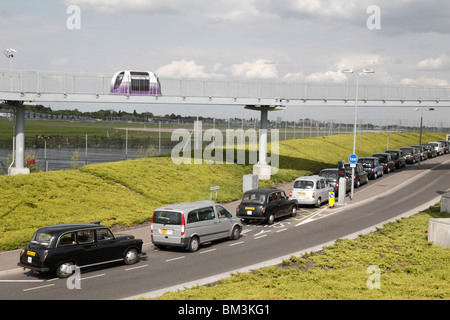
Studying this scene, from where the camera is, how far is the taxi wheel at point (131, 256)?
15828mm

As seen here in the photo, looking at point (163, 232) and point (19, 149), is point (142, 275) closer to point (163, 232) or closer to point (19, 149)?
point (163, 232)

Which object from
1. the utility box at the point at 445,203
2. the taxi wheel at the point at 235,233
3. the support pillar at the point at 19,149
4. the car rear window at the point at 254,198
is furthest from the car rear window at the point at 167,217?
the utility box at the point at 445,203

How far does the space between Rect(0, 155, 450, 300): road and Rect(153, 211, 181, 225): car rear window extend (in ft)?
4.17

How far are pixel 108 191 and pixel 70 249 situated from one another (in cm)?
1172

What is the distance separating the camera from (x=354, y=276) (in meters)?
12.6

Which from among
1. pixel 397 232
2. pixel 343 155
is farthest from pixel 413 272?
pixel 343 155

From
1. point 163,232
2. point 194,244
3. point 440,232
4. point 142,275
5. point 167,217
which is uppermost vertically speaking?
point 167,217

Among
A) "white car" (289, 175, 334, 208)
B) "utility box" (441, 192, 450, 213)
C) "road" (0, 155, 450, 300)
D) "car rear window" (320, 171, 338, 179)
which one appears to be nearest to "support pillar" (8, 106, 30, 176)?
"road" (0, 155, 450, 300)

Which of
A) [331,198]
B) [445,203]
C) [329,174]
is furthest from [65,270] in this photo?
[329,174]

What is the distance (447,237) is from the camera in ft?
55.5

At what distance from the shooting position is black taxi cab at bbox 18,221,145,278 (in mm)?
13883

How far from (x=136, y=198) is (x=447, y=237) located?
16314 mm
